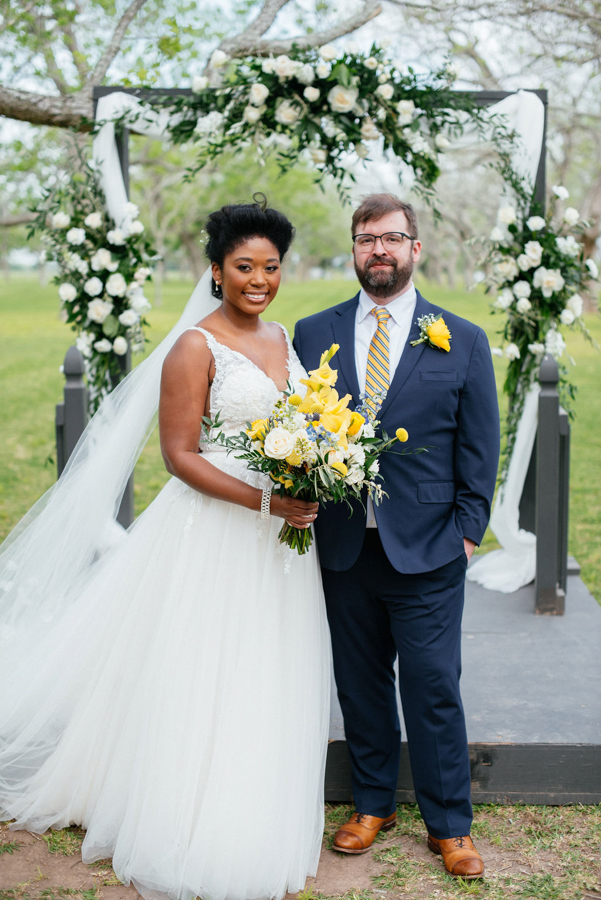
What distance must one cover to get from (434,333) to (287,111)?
2.75 meters

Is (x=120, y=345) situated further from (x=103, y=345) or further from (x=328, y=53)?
(x=328, y=53)

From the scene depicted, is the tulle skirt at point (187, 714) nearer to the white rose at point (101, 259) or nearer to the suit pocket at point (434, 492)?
the suit pocket at point (434, 492)

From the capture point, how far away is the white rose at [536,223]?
516 cm

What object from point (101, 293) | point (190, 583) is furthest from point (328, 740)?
point (101, 293)

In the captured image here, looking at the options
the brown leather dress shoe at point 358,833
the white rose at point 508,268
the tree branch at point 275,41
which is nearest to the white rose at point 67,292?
the tree branch at point 275,41

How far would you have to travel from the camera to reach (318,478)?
2.63m

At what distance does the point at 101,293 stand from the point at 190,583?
289 centimetres

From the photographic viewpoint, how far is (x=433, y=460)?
9.89ft

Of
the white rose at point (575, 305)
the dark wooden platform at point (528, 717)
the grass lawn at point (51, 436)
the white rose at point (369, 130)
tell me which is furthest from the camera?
the grass lawn at point (51, 436)

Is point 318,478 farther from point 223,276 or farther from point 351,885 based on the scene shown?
point 351,885

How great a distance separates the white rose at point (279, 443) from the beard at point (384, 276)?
81 centimetres

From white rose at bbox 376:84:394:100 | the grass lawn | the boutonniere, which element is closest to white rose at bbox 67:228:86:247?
the grass lawn

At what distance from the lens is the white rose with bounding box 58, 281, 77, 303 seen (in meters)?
5.27

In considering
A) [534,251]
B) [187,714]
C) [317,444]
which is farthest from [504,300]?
[187,714]
